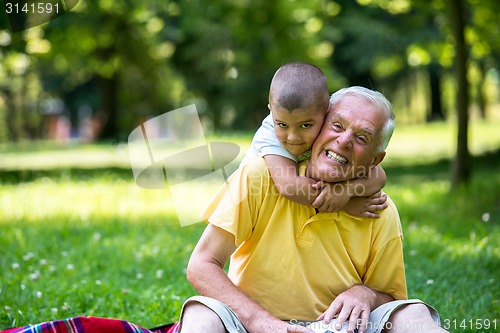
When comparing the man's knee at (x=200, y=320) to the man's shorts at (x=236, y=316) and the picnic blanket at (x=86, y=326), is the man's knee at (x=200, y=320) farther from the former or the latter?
the picnic blanket at (x=86, y=326)

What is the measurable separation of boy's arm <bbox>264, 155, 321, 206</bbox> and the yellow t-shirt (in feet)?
0.18

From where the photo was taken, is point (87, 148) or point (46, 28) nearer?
point (46, 28)

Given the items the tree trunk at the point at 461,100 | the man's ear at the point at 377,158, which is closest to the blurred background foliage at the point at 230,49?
the tree trunk at the point at 461,100

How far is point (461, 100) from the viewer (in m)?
9.55

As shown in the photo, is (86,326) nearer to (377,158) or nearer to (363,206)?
(363,206)

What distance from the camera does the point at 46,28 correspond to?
48.4 feet

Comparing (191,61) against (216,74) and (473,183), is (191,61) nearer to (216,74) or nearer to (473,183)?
(216,74)

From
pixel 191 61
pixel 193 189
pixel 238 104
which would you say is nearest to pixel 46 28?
pixel 193 189

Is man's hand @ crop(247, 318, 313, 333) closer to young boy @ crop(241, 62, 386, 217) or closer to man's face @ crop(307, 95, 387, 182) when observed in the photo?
young boy @ crop(241, 62, 386, 217)

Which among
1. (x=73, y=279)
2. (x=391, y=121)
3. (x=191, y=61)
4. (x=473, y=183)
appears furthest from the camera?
(x=191, y=61)

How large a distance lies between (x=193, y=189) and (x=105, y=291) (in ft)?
18.2

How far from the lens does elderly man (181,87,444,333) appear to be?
9.21 ft

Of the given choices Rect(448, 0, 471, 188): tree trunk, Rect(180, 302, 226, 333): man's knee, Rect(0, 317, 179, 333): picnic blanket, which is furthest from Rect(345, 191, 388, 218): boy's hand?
Rect(448, 0, 471, 188): tree trunk

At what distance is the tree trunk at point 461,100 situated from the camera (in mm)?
9461
